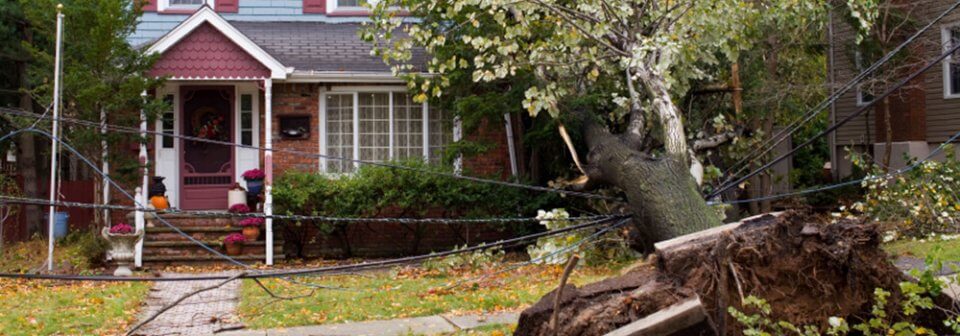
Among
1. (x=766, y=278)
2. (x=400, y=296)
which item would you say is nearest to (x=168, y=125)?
Answer: (x=400, y=296)

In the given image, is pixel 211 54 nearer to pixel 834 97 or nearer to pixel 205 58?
pixel 205 58

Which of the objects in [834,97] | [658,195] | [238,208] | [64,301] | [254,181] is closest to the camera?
[658,195]

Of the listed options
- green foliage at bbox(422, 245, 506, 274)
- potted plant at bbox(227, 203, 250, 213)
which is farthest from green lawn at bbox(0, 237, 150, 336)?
green foliage at bbox(422, 245, 506, 274)

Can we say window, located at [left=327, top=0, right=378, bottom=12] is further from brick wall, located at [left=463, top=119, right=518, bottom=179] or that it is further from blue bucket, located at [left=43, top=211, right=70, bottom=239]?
Result: blue bucket, located at [left=43, top=211, right=70, bottom=239]

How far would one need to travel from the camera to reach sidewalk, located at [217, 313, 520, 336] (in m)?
8.41

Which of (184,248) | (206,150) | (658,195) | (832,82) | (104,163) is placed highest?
(832,82)

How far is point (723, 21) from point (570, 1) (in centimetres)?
189

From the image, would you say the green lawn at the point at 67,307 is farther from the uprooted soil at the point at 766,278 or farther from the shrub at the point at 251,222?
the uprooted soil at the point at 766,278

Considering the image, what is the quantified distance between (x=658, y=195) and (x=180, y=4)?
11.5 m

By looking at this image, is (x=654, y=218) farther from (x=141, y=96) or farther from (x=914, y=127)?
(x=914, y=127)

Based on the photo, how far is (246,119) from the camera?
16.9m

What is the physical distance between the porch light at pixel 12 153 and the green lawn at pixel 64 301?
3.24 metres

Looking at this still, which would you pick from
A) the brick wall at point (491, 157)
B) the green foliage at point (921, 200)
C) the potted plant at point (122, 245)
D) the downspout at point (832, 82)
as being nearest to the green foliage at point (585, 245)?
the green foliage at point (921, 200)

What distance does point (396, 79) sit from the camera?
16.5 meters
